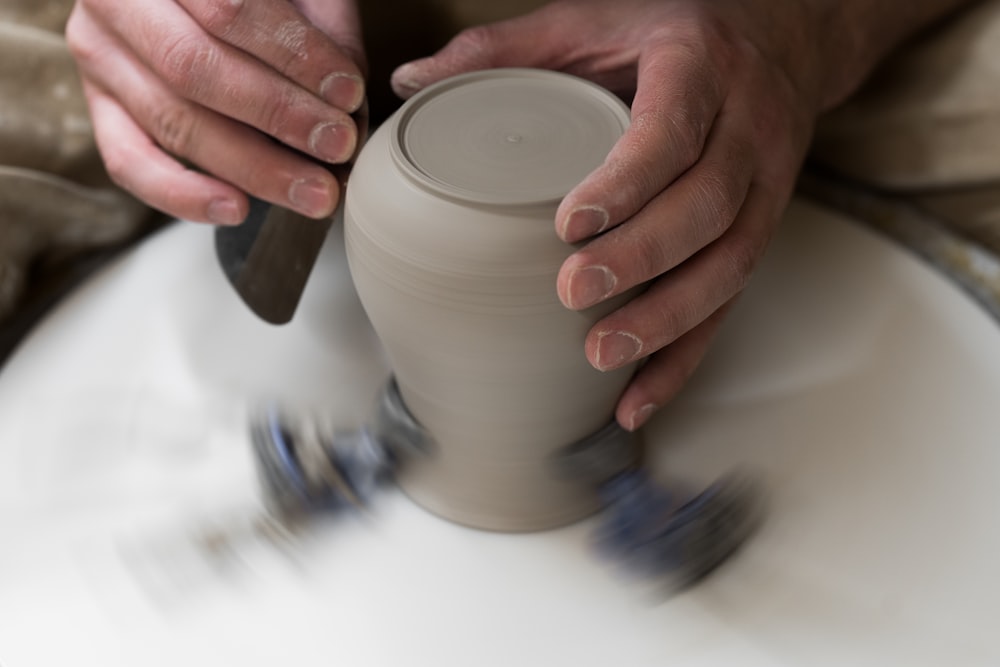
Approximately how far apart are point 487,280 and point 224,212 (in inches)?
15.6

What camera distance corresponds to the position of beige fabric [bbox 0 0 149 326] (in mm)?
1276

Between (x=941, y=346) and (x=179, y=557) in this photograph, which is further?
(x=941, y=346)

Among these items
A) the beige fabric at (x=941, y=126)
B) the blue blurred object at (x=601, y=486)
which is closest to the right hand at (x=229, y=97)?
the blue blurred object at (x=601, y=486)

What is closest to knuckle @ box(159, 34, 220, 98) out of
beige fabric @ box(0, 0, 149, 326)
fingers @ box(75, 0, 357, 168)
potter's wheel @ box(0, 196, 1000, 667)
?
fingers @ box(75, 0, 357, 168)

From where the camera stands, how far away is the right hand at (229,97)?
2.94ft

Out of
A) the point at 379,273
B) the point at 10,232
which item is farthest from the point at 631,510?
the point at 10,232

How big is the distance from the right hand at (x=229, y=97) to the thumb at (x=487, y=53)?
0.23 feet

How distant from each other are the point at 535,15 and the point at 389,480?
55 centimetres

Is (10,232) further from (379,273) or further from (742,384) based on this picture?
(742,384)

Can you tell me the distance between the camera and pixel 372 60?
1.39 metres

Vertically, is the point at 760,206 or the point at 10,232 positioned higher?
the point at 760,206

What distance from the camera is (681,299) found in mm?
848

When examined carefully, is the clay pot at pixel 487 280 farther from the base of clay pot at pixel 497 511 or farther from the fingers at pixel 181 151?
the fingers at pixel 181 151

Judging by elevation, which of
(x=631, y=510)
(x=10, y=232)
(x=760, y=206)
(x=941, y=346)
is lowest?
(x=10, y=232)
